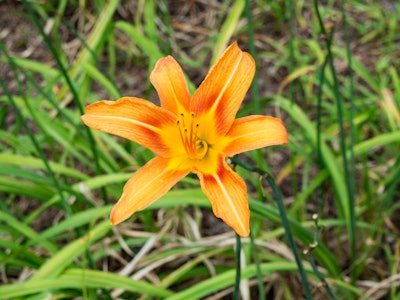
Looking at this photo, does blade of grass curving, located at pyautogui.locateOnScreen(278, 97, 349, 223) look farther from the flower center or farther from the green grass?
the flower center

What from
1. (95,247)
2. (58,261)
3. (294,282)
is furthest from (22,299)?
(294,282)

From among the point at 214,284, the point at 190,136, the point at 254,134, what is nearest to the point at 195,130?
the point at 190,136

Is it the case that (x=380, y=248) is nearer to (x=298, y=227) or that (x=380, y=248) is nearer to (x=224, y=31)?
(x=298, y=227)

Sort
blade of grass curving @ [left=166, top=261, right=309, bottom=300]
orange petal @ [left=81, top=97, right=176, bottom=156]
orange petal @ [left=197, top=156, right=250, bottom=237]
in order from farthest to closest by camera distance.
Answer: blade of grass curving @ [left=166, top=261, right=309, bottom=300]
orange petal @ [left=81, top=97, right=176, bottom=156]
orange petal @ [left=197, top=156, right=250, bottom=237]

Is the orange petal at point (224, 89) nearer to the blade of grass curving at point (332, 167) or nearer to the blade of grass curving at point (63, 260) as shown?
the blade of grass curving at point (63, 260)

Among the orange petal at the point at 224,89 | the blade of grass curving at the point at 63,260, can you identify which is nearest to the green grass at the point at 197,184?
the blade of grass curving at the point at 63,260

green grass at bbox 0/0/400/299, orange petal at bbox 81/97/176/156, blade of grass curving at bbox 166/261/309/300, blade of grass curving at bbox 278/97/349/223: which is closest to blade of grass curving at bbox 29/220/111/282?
green grass at bbox 0/0/400/299

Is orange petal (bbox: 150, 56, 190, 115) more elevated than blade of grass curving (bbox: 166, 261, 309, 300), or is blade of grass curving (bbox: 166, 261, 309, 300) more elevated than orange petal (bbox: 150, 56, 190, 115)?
orange petal (bbox: 150, 56, 190, 115)
